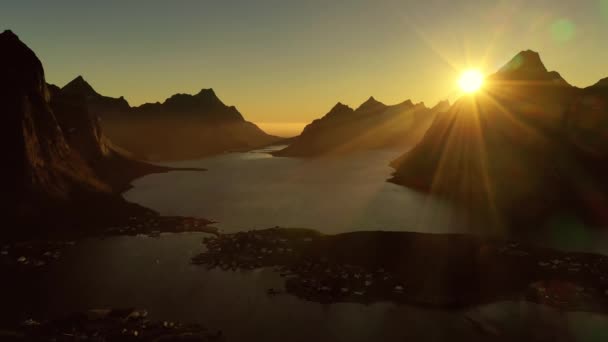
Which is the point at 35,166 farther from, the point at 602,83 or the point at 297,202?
the point at 602,83

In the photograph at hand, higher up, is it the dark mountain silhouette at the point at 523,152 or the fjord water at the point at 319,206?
the dark mountain silhouette at the point at 523,152

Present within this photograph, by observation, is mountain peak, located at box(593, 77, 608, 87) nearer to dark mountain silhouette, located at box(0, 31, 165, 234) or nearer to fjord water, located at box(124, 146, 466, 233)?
fjord water, located at box(124, 146, 466, 233)

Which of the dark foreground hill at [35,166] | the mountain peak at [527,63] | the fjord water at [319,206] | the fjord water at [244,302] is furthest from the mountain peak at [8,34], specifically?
the mountain peak at [527,63]

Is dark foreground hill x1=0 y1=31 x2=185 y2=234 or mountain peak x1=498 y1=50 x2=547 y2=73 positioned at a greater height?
mountain peak x1=498 y1=50 x2=547 y2=73

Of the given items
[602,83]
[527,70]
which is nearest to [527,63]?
[527,70]

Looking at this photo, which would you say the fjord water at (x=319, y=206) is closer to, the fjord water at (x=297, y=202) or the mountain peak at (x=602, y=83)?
the fjord water at (x=297, y=202)

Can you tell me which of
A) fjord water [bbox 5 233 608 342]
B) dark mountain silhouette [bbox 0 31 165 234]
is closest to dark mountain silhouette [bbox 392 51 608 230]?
fjord water [bbox 5 233 608 342]
